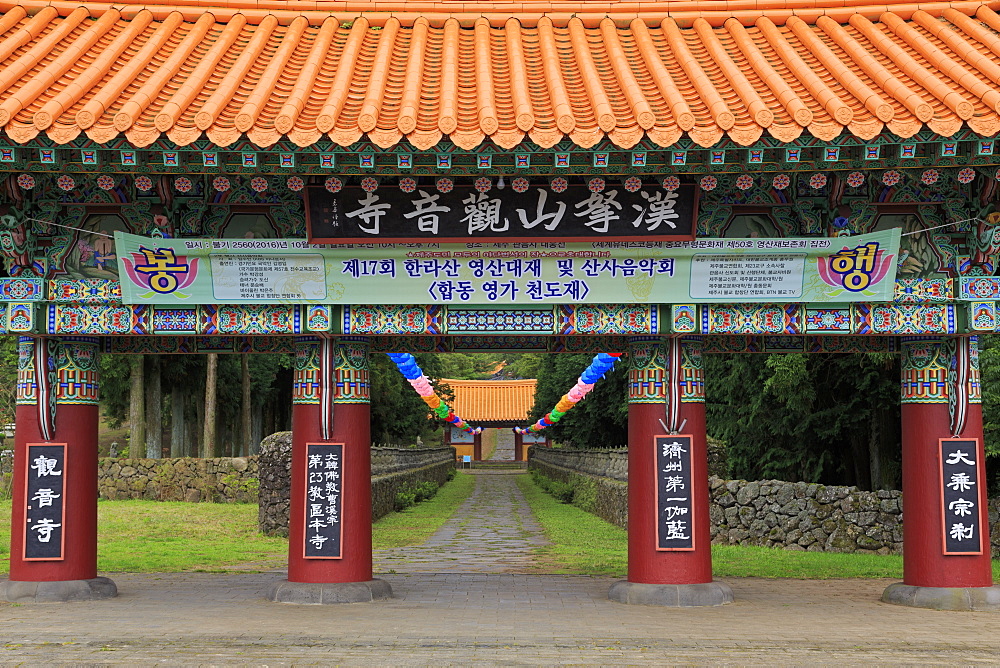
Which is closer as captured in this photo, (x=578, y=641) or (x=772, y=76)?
(x=578, y=641)

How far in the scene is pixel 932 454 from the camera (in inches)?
372

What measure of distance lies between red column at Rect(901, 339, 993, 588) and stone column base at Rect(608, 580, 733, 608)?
6.30 feet

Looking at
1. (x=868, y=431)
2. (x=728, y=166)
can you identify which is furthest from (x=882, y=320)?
(x=868, y=431)

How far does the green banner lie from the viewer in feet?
29.6

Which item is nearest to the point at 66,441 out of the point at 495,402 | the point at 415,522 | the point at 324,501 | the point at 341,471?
the point at 324,501

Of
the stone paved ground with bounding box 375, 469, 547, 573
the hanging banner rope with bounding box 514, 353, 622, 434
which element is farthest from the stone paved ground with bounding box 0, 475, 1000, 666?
the hanging banner rope with bounding box 514, 353, 622, 434

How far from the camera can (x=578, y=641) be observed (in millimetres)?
7754

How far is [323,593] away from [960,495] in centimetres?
594

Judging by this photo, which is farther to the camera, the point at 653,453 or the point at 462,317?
the point at 653,453

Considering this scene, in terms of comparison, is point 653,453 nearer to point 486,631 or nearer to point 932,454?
point 486,631

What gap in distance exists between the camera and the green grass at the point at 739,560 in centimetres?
1301

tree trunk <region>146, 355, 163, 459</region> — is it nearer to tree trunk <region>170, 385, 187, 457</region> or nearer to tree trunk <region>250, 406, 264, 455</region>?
tree trunk <region>170, 385, 187, 457</region>

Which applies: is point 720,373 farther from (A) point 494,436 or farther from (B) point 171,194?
(A) point 494,436

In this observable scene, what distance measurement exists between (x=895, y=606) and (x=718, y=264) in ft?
12.3
